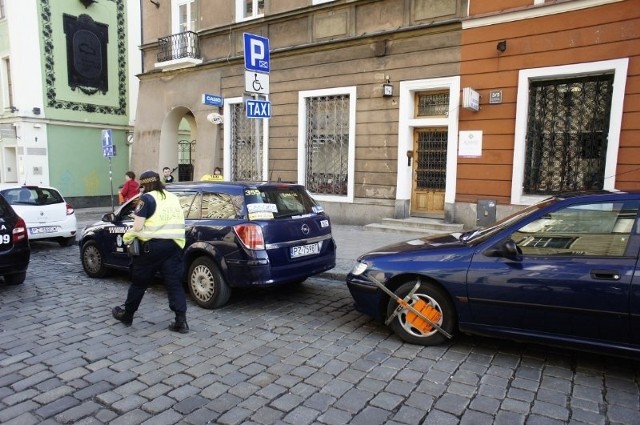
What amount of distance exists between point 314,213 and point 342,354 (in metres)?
2.29

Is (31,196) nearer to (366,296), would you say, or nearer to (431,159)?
(366,296)

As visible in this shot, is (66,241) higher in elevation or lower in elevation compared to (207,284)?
lower

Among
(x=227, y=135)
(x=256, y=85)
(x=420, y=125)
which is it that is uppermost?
(x=256, y=85)

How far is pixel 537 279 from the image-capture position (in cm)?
376

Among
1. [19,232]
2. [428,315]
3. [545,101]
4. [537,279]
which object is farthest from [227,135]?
[537,279]

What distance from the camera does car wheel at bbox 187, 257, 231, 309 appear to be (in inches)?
217

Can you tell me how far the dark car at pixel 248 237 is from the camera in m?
5.30

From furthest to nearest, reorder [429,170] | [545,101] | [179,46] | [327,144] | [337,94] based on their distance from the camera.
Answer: [179,46] < [327,144] < [337,94] < [429,170] < [545,101]

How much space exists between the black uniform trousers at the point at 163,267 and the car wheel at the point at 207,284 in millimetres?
736

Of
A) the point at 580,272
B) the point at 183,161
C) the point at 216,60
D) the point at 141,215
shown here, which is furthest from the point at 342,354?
the point at 183,161

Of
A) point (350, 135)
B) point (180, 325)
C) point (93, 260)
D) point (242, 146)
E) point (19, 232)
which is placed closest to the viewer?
point (180, 325)

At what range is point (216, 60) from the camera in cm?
1420

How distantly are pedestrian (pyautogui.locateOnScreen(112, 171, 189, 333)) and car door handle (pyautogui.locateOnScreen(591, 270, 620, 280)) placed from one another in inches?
146

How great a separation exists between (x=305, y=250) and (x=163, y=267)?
172 centimetres
